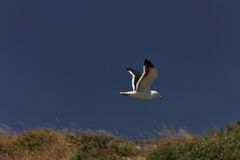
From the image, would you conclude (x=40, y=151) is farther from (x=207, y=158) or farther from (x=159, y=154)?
(x=207, y=158)

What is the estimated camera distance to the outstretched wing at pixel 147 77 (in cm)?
2027

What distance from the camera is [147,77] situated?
69.8ft

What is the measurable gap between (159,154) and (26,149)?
6.14 meters

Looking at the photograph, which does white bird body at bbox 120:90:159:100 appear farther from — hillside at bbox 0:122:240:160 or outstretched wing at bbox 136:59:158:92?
hillside at bbox 0:122:240:160

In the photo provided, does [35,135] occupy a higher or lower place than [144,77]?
lower

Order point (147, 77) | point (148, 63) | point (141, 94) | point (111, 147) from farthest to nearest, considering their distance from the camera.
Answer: point (141, 94) < point (147, 77) < point (148, 63) < point (111, 147)

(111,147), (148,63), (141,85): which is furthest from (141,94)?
(111,147)

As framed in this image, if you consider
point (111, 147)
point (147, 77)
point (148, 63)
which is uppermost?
point (147, 77)

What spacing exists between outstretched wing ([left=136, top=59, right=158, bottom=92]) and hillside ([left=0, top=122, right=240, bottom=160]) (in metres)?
2.37

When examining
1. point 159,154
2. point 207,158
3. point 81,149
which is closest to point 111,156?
point 81,149

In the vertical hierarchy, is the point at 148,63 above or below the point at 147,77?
below

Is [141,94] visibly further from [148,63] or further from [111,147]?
[111,147]

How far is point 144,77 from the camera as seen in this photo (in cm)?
2133

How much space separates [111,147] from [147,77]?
12.4ft
